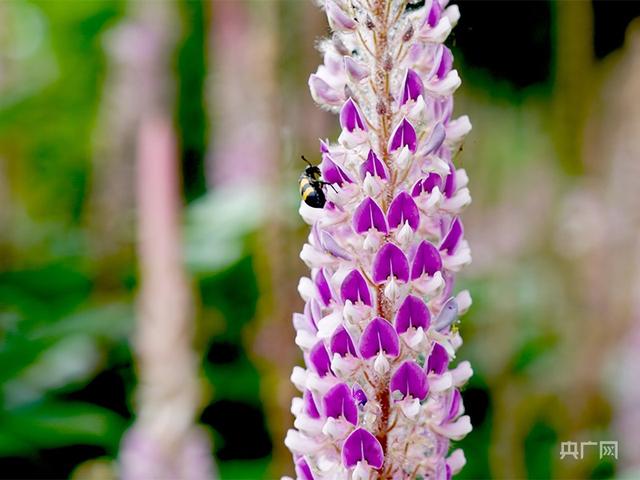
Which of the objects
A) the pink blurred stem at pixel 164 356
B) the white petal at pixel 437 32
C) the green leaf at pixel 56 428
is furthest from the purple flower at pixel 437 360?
the green leaf at pixel 56 428

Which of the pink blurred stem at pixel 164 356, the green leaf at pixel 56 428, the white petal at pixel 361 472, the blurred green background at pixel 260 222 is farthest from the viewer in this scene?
the green leaf at pixel 56 428

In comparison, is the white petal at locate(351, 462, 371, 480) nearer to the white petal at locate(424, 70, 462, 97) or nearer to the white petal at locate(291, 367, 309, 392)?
the white petal at locate(291, 367, 309, 392)

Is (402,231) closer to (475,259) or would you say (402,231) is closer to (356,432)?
(356,432)

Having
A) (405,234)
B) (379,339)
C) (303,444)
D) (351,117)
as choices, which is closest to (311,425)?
(303,444)

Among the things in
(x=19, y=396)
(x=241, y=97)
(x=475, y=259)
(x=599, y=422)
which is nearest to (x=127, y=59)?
(x=241, y=97)

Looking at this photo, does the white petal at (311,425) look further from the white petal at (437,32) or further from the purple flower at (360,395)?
the white petal at (437,32)

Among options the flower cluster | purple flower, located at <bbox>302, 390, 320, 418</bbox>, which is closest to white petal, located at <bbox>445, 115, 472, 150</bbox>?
the flower cluster
